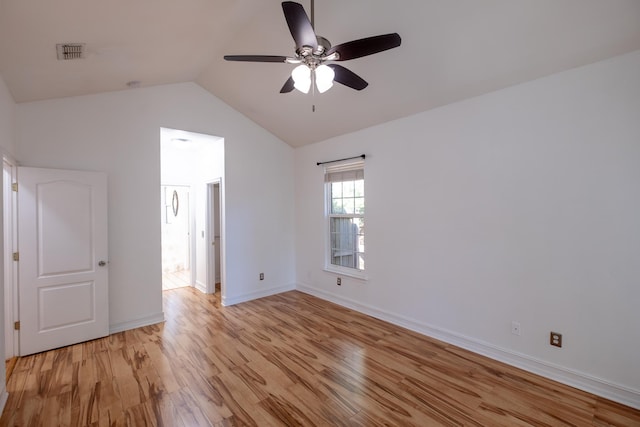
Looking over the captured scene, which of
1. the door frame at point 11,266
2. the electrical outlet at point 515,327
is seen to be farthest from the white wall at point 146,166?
the electrical outlet at point 515,327

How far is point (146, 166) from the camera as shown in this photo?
368 centimetres

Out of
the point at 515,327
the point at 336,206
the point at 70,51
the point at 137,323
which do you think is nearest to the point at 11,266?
the point at 137,323

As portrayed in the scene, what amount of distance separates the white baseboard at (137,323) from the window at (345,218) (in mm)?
2447

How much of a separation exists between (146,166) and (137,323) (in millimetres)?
2001

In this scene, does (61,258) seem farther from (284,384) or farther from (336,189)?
(336,189)

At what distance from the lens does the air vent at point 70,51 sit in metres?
2.18

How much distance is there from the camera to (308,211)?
492cm

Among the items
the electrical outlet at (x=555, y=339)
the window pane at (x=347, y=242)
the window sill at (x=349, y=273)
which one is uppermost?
the window pane at (x=347, y=242)

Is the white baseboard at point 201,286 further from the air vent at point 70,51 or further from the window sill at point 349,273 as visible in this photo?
the air vent at point 70,51

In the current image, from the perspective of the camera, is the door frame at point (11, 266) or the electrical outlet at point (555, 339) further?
the door frame at point (11, 266)

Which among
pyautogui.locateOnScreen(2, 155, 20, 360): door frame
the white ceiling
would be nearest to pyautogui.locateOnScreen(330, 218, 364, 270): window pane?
the white ceiling

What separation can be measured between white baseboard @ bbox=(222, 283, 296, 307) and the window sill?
3.06ft

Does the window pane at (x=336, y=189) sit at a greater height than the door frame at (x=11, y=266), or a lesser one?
greater

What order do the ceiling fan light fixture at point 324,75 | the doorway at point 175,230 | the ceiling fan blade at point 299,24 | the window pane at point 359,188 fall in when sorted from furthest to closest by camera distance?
1. the doorway at point 175,230
2. the window pane at point 359,188
3. the ceiling fan light fixture at point 324,75
4. the ceiling fan blade at point 299,24
